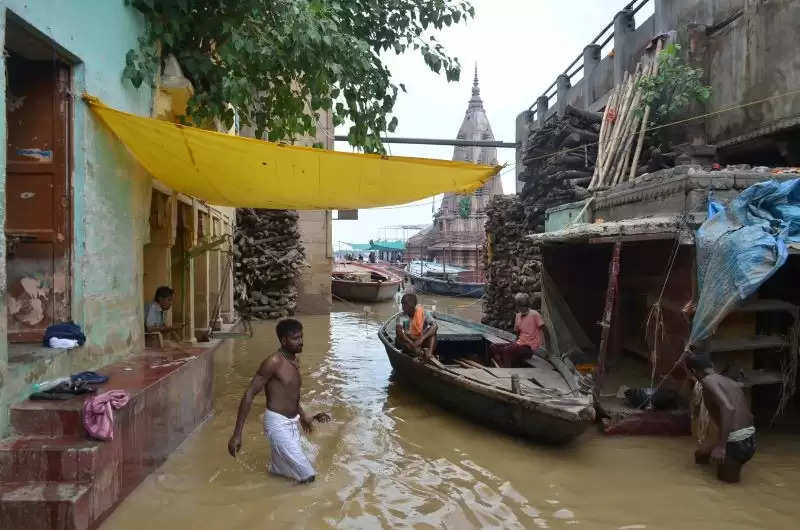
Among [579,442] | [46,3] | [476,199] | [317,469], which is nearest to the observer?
[46,3]

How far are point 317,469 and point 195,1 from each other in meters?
5.41

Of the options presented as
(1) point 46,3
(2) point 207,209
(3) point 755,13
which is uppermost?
(3) point 755,13

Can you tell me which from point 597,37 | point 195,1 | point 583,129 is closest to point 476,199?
point 597,37

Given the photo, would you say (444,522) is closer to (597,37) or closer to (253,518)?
(253,518)

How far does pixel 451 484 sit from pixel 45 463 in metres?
3.23

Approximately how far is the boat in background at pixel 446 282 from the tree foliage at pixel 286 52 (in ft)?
59.5

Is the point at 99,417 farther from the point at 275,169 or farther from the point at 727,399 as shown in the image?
the point at 727,399

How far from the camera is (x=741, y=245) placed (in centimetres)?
530

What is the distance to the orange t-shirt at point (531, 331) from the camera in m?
8.09

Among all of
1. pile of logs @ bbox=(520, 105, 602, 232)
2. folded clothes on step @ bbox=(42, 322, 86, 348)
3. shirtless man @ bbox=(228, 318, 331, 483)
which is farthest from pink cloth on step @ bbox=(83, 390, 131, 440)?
pile of logs @ bbox=(520, 105, 602, 232)

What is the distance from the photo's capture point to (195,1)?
6.53 meters

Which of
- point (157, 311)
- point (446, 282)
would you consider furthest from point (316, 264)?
point (157, 311)

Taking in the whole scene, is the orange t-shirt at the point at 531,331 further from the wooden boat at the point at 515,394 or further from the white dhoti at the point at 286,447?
the white dhoti at the point at 286,447

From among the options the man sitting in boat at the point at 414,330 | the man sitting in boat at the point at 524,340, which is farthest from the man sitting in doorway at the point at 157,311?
the man sitting in boat at the point at 524,340
